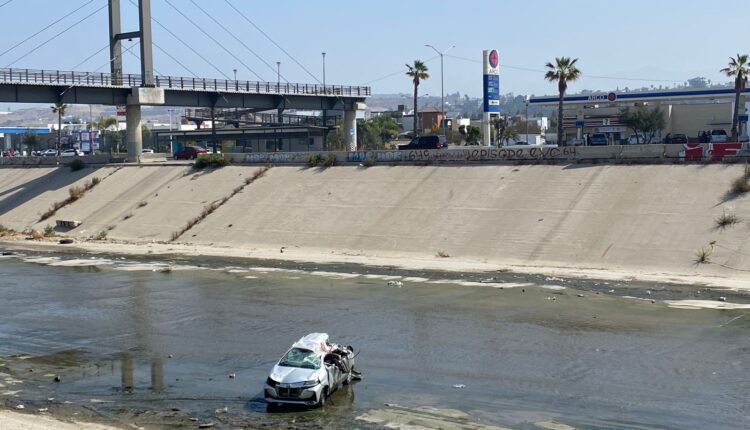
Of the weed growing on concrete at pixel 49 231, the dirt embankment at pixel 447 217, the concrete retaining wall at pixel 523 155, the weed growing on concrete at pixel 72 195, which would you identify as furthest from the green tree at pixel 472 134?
the weed growing on concrete at pixel 49 231

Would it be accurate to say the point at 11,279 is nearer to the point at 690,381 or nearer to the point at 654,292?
the point at 654,292

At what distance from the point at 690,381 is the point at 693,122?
80983 millimetres

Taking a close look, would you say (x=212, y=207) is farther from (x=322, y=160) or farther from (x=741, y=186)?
(x=741, y=186)

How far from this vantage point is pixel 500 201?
53.8 metres

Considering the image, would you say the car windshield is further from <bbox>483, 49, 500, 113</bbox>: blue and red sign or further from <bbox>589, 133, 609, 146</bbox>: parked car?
<bbox>589, 133, 609, 146</bbox>: parked car

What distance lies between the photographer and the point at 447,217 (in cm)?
5316

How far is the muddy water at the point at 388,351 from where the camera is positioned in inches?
833

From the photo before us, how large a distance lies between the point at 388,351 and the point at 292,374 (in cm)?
643

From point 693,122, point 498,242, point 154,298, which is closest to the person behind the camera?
point 154,298

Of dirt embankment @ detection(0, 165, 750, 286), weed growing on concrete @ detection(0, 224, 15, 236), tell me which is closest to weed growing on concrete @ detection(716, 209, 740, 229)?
dirt embankment @ detection(0, 165, 750, 286)

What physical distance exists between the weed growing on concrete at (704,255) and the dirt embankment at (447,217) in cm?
8

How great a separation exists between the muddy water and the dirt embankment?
5567 mm

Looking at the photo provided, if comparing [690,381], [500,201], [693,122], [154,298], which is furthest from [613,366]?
[693,122]

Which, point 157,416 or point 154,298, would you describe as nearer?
point 157,416
